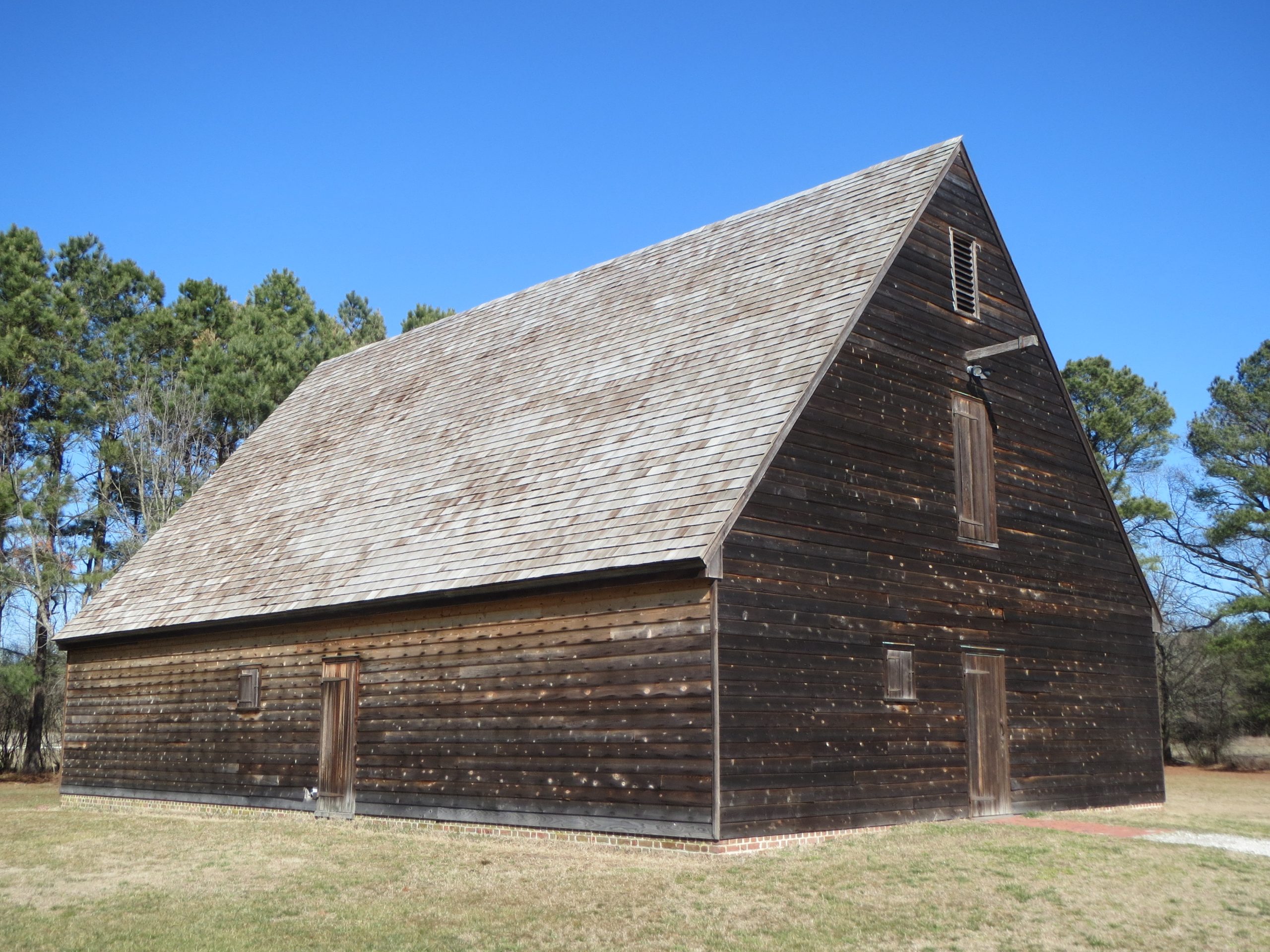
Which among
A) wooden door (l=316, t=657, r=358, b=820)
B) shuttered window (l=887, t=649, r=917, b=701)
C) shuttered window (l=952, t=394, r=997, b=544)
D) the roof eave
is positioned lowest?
wooden door (l=316, t=657, r=358, b=820)

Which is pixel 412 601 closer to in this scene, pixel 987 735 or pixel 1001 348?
pixel 987 735

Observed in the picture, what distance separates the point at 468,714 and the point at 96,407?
25.1 meters

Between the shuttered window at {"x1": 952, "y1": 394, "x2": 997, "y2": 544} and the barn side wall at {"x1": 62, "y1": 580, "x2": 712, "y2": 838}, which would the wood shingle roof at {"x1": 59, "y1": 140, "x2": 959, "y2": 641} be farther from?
the shuttered window at {"x1": 952, "y1": 394, "x2": 997, "y2": 544}

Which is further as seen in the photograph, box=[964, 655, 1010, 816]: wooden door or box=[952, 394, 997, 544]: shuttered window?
box=[952, 394, 997, 544]: shuttered window

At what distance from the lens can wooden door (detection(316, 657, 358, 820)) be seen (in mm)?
17172

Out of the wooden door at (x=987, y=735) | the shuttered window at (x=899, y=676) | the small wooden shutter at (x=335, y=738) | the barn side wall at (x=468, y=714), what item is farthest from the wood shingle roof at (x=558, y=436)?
the wooden door at (x=987, y=735)

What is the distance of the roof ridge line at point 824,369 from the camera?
13.0 metres

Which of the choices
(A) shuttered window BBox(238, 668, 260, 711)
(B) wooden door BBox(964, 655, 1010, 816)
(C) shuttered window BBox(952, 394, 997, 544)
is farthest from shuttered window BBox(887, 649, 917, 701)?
(A) shuttered window BBox(238, 668, 260, 711)

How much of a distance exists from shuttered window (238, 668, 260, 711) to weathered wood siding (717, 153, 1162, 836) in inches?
371

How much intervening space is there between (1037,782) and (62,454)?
103 ft

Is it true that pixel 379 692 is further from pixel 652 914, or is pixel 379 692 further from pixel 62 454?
pixel 62 454

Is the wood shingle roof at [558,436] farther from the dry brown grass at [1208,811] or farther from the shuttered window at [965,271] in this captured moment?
the dry brown grass at [1208,811]

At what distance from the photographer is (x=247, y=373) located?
3816 centimetres

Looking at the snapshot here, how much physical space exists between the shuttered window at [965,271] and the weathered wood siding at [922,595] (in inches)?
9.2
